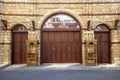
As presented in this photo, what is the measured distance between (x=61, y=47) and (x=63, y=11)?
2.37 m

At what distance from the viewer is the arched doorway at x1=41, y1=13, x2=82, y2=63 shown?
16.5 meters

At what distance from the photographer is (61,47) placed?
16.5 meters

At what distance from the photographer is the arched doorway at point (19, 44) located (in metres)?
16.3

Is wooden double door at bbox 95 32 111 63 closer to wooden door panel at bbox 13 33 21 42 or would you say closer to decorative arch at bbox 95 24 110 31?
decorative arch at bbox 95 24 110 31

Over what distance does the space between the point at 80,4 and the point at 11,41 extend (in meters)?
5.05

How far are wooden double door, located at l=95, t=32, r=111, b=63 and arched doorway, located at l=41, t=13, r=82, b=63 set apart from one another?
4.08 ft

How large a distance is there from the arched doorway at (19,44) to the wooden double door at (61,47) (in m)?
1.25

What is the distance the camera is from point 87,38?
16016 millimetres

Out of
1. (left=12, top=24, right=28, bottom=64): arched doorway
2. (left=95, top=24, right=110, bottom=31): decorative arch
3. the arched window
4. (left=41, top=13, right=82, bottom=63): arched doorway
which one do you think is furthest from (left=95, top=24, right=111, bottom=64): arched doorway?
(left=12, top=24, right=28, bottom=64): arched doorway

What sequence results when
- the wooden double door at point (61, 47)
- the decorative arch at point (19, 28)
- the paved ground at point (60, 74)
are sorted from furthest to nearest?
the wooden double door at point (61, 47) → the decorative arch at point (19, 28) → the paved ground at point (60, 74)

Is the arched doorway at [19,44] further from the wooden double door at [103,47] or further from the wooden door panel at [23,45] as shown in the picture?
the wooden double door at [103,47]

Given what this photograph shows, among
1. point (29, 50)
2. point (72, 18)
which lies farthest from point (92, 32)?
point (29, 50)

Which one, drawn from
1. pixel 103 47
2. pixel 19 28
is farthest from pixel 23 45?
pixel 103 47

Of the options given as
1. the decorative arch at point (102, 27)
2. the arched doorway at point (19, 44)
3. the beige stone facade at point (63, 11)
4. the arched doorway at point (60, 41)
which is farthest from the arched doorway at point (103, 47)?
the arched doorway at point (19, 44)
